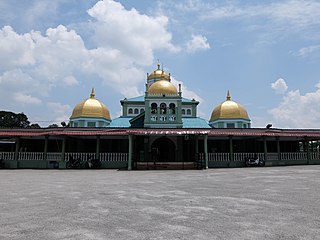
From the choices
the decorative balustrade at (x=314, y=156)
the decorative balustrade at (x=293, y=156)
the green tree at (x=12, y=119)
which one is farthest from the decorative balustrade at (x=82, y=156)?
the green tree at (x=12, y=119)

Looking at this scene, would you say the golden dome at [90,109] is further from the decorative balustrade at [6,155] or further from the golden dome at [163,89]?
the decorative balustrade at [6,155]

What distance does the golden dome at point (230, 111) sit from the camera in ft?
111

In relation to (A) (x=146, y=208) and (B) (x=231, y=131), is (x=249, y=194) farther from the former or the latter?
(B) (x=231, y=131)

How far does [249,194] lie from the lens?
9.05 metres

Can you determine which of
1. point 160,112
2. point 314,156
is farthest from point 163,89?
point 314,156

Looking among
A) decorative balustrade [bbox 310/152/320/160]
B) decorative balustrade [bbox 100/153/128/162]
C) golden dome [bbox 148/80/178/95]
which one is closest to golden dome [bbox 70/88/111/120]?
golden dome [bbox 148/80/178/95]

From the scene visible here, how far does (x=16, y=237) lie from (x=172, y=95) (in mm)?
24216

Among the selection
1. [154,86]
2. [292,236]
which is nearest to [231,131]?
[154,86]

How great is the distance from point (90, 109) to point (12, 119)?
4062cm

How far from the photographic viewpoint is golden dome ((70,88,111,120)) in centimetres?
3259

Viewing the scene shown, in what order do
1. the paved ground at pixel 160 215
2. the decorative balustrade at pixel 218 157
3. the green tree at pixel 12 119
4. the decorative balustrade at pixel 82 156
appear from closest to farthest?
the paved ground at pixel 160 215, the decorative balustrade at pixel 82 156, the decorative balustrade at pixel 218 157, the green tree at pixel 12 119

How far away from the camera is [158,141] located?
87.6 ft

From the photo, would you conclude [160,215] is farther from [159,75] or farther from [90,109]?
[159,75]

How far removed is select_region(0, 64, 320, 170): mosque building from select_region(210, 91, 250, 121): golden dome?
0.12 metres
